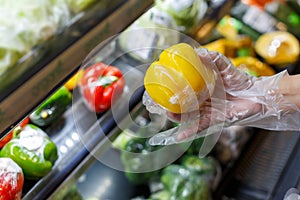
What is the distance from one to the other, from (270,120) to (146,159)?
0.48m

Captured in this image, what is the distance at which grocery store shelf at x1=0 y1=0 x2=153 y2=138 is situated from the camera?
1137mm

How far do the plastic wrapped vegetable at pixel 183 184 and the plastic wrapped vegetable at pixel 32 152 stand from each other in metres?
0.55

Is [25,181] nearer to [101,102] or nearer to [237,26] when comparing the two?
[101,102]

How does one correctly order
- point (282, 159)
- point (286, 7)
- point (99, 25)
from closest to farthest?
1. point (99, 25)
2. point (282, 159)
3. point (286, 7)

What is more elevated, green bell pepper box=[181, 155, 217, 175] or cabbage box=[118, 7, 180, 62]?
cabbage box=[118, 7, 180, 62]

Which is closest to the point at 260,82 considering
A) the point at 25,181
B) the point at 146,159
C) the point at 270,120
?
the point at 270,120

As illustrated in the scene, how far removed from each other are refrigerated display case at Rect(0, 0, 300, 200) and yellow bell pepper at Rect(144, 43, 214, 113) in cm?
22

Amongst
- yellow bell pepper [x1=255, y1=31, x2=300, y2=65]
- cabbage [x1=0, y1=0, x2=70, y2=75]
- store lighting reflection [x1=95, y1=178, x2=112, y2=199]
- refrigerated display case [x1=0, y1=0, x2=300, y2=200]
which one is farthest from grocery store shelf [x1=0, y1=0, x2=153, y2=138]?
yellow bell pepper [x1=255, y1=31, x2=300, y2=65]

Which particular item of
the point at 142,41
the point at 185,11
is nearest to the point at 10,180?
the point at 142,41

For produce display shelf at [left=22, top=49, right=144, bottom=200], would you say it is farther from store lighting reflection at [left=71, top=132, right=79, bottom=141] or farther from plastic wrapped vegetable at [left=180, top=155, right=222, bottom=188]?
plastic wrapped vegetable at [left=180, top=155, right=222, bottom=188]

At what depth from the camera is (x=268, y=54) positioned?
2.51 m

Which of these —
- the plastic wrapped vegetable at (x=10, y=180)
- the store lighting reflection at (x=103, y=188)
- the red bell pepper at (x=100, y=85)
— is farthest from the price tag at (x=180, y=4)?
the plastic wrapped vegetable at (x=10, y=180)

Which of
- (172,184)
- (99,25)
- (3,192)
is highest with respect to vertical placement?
(99,25)

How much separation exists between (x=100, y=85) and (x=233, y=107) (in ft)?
1.77
